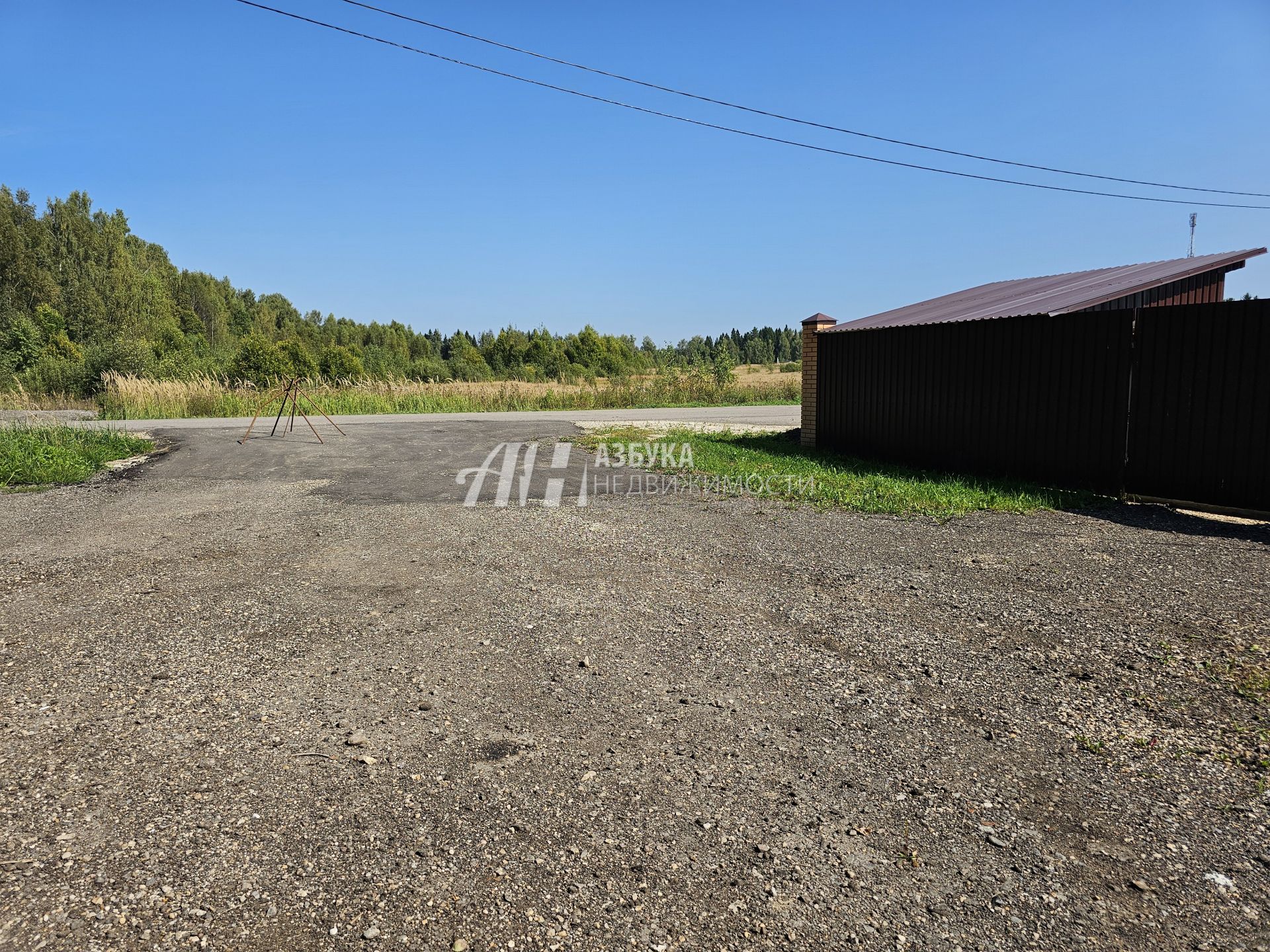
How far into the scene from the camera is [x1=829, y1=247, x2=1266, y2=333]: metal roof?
28.9ft

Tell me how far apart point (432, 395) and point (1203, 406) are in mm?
22274

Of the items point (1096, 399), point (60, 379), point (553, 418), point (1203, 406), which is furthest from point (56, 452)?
point (60, 379)

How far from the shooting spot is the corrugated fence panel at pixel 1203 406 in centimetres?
673

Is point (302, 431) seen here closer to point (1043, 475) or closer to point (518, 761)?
point (1043, 475)

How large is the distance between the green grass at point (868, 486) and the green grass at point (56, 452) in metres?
8.67

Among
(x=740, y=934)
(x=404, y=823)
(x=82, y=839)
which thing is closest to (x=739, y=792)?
(x=740, y=934)

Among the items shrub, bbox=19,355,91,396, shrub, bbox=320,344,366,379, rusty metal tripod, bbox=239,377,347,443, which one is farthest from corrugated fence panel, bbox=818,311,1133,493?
shrub, bbox=320,344,366,379

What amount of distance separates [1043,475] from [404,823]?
26.8ft

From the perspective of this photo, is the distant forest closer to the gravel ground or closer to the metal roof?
the metal roof

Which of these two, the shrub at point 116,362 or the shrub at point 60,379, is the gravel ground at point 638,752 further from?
the shrub at point 60,379

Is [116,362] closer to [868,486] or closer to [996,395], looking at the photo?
[868,486]

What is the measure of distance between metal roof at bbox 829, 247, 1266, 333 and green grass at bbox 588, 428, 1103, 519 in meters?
2.03

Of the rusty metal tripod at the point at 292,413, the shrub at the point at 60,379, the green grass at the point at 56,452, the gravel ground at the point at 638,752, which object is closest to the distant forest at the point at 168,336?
the shrub at the point at 60,379

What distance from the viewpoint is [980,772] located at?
107 inches
